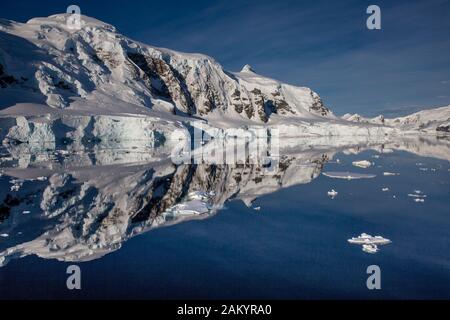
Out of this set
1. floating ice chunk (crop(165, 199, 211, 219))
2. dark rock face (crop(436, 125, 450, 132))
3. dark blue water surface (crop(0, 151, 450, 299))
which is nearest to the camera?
dark blue water surface (crop(0, 151, 450, 299))

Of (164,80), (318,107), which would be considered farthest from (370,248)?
(318,107)

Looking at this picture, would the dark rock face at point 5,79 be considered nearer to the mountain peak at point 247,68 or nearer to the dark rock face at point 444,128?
the mountain peak at point 247,68

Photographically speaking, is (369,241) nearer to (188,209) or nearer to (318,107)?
(188,209)

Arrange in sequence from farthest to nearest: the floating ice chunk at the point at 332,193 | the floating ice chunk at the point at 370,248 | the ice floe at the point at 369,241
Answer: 1. the floating ice chunk at the point at 332,193
2. the ice floe at the point at 369,241
3. the floating ice chunk at the point at 370,248

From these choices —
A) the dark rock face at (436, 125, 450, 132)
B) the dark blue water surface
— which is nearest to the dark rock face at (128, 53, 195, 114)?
the dark blue water surface

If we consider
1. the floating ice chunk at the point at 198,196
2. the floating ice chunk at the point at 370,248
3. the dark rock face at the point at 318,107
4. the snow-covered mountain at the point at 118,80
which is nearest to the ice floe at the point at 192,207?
the floating ice chunk at the point at 198,196

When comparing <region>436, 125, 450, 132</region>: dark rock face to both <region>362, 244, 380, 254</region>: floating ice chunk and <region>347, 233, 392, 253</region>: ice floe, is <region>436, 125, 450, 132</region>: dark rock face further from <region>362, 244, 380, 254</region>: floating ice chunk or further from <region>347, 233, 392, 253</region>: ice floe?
<region>362, 244, 380, 254</region>: floating ice chunk
